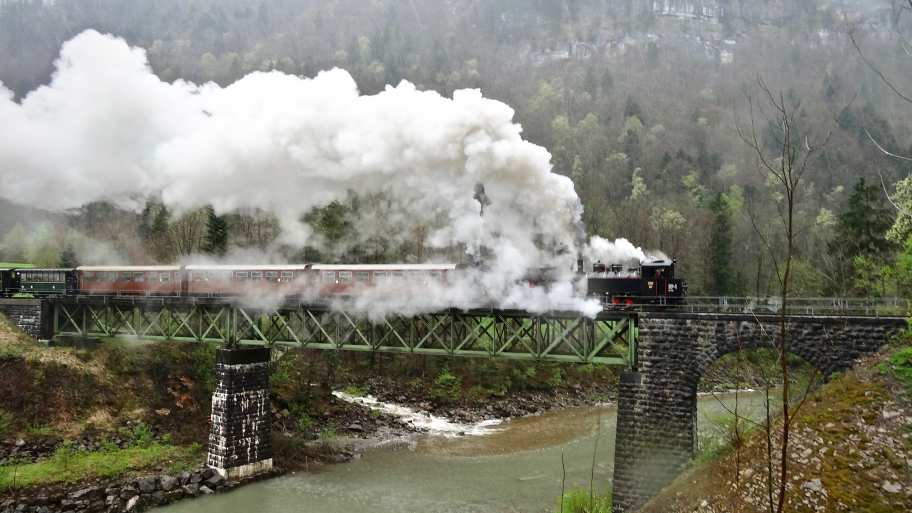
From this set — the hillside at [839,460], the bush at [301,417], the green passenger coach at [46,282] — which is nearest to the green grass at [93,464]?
the bush at [301,417]

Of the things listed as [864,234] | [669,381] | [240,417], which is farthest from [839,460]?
[864,234]

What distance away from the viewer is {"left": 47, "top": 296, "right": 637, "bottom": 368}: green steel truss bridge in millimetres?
27156

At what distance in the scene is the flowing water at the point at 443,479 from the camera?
30.0 meters

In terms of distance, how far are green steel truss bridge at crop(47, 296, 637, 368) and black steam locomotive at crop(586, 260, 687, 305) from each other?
1.20 m

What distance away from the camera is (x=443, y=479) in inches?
1332

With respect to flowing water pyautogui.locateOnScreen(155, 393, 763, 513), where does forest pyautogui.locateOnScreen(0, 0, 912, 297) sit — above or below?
above

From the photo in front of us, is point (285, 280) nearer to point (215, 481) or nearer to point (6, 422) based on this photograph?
point (215, 481)

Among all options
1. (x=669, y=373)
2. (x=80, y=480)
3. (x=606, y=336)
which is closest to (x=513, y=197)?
(x=606, y=336)

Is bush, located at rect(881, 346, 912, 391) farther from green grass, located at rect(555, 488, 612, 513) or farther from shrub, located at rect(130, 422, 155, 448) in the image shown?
shrub, located at rect(130, 422, 155, 448)

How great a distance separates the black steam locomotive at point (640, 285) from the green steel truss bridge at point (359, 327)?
47.4 inches

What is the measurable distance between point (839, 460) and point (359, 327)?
22449 mm

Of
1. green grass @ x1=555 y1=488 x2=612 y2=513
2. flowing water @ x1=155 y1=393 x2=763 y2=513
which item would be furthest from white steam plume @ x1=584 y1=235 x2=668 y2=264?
green grass @ x1=555 y1=488 x2=612 y2=513

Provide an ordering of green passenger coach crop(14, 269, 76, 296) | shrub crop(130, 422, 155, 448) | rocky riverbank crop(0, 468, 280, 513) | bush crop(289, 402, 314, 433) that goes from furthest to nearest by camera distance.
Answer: green passenger coach crop(14, 269, 76, 296) → bush crop(289, 402, 314, 433) → shrub crop(130, 422, 155, 448) → rocky riverbank crop(0, 468, 280, 513)

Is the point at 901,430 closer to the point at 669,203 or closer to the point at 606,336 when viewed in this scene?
→ the point at 606,336
